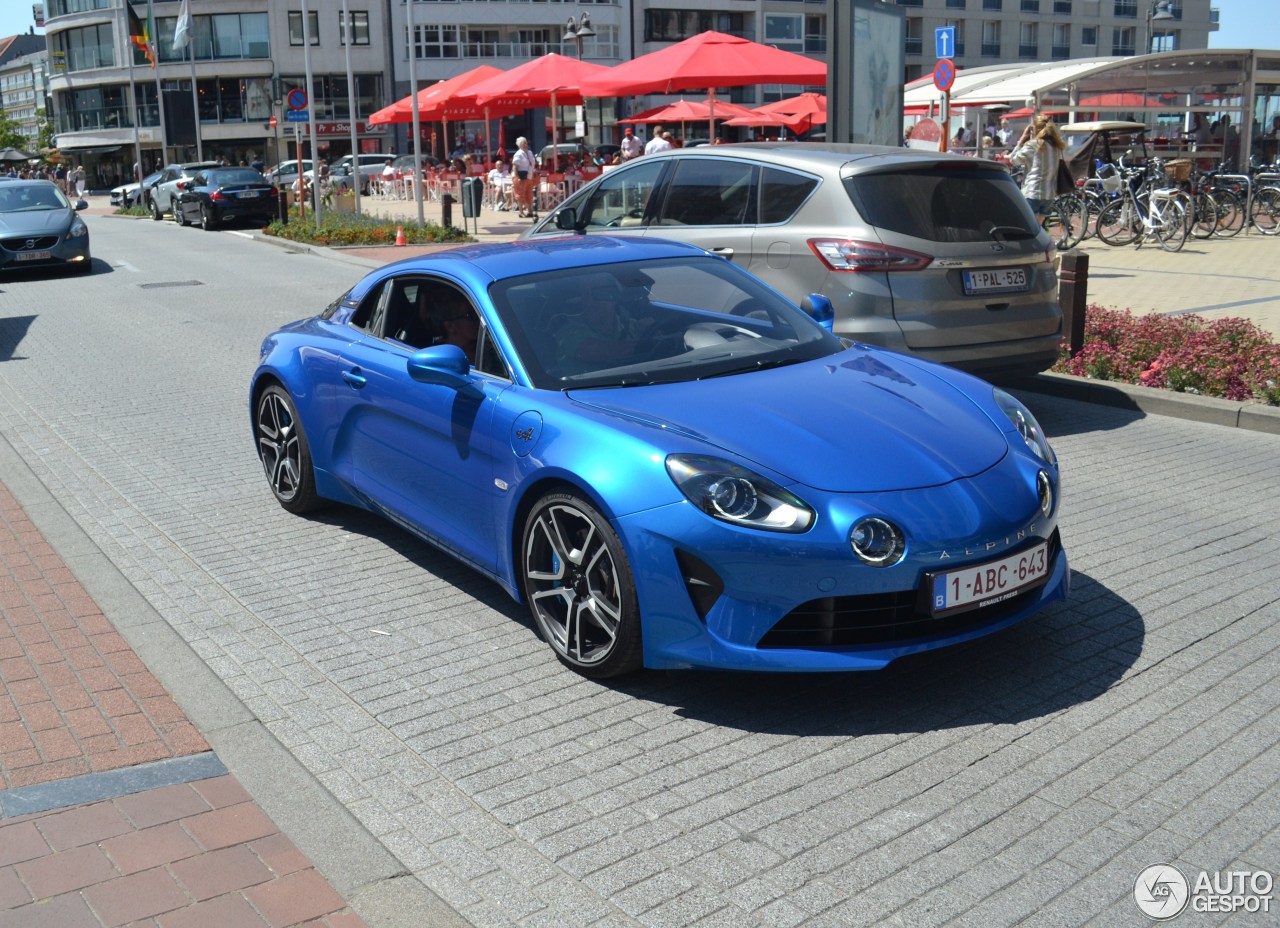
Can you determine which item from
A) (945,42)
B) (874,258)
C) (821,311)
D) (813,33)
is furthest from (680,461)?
(813,33)

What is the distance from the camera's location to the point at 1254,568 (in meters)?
5.65

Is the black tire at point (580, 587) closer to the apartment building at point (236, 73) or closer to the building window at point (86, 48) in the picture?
the apartment building at point (236, 73)

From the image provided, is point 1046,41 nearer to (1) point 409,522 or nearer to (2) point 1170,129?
(2) point 1170,129

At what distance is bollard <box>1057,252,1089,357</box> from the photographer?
381 inches

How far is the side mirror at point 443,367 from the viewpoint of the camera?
16.6 ft

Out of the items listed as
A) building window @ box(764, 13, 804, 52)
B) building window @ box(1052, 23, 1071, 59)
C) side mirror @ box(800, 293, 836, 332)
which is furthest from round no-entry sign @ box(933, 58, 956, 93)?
building window @ box(1052, 23, 1071, 59)

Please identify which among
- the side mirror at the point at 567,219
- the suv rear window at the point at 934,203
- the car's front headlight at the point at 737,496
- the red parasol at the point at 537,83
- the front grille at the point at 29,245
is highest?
the red parasol at the point at 537,83

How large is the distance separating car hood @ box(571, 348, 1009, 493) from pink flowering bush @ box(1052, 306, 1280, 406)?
15.4ft

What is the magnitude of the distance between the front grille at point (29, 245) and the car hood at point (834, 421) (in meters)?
18.3

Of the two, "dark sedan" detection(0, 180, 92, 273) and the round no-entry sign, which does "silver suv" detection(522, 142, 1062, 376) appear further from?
"dark sedan" detection(0, 180, 92, 273)

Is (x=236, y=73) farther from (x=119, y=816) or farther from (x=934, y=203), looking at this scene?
(x=119, y=816)

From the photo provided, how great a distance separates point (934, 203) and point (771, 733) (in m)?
4.67

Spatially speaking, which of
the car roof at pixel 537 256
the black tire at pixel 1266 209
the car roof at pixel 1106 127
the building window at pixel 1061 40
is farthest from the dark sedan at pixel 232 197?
the building window at pixel 1061 40

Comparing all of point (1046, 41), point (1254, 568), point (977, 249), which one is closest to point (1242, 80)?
point (977, 249)
